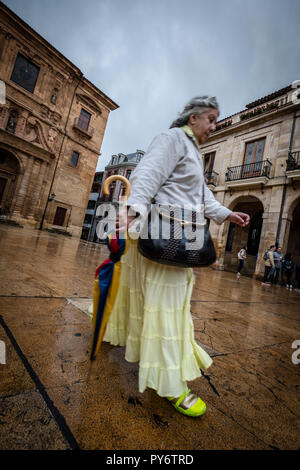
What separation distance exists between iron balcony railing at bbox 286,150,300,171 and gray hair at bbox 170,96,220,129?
38.7 feet

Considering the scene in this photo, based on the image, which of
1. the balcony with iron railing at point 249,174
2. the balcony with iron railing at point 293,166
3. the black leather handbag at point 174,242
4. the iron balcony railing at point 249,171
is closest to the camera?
the black leather handbag at point 174,242

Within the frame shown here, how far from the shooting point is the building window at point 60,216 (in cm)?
1778

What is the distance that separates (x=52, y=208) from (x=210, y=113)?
1795 cm

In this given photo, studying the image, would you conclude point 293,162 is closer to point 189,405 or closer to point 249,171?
point 249,171

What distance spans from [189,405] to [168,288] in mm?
491

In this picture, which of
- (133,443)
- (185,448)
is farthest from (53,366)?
(185,448)

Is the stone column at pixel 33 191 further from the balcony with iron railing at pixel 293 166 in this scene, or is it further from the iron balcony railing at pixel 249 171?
the balcony with iron railing at pixel 293 166

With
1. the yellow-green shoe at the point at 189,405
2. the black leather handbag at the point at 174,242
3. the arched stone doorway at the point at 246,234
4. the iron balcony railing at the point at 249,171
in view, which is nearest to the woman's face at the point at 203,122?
the black leather handbag at the point at 174,242

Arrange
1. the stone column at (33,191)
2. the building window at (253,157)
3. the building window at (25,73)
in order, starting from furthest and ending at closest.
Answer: the stone column at (33,191)
the building window at (25,73)
the building window at (253,157)

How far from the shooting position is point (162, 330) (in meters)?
1.04

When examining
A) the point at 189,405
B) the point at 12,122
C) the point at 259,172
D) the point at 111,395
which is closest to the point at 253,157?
the point at 259,172

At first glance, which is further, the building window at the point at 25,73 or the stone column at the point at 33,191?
the stone column at the point at 33,191

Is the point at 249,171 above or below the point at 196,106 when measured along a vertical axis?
above

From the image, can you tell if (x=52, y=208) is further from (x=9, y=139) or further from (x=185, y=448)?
(x=185, y=448)
